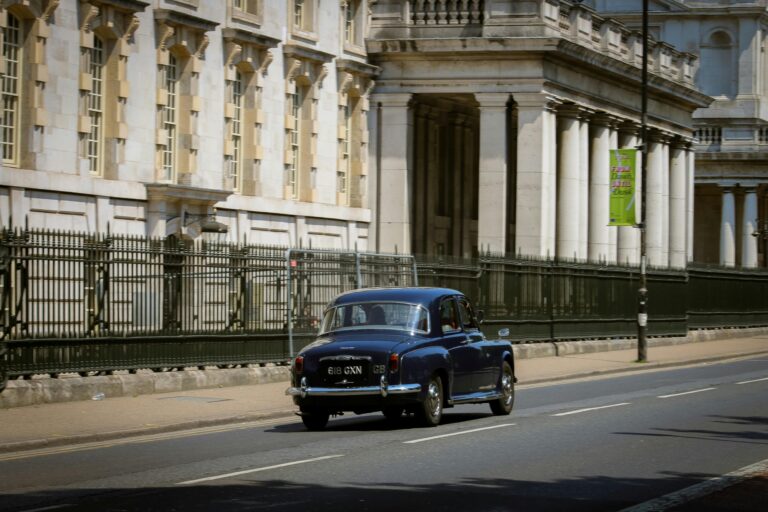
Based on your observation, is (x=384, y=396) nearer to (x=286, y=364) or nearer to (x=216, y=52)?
(x=286, y=364)

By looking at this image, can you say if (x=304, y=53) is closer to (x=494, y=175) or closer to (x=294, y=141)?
(x=294, y=141)

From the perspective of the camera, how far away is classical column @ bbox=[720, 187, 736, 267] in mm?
91438

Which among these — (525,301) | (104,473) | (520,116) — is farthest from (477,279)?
(104,473)

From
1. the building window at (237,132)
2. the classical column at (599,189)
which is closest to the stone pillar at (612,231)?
the classical column at (599,189)

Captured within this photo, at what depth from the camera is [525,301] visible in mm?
44031

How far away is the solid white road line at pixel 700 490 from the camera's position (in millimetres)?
13828

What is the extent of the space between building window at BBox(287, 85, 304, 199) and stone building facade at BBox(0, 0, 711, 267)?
74mm

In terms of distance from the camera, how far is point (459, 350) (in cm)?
2308

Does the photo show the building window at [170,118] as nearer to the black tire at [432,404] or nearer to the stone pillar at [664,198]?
the black tire at [432,404]

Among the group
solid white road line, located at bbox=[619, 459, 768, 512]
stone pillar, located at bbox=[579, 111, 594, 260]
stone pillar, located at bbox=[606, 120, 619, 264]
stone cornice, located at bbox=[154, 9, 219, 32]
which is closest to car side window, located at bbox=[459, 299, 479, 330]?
solid white road line, located at bbox=[619, 459, 768, 512]

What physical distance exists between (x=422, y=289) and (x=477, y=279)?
57.5 feet

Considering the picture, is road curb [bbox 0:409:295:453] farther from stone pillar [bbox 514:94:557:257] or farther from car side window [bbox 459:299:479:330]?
stone pillar [bbox 514:94:557:257]

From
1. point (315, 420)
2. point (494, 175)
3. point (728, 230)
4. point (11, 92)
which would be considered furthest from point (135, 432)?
point (728, 230)

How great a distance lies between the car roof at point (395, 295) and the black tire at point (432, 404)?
1.26 m
